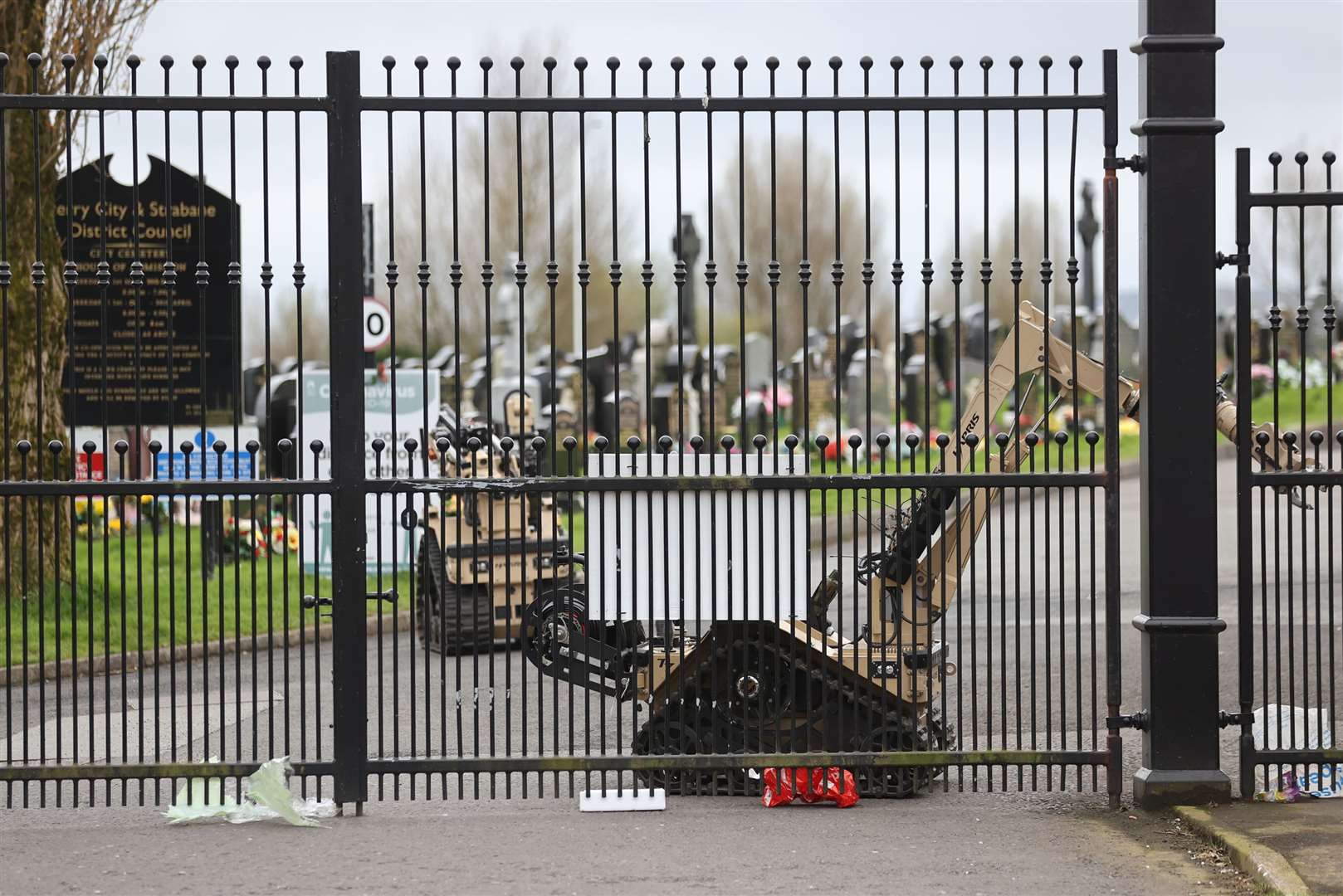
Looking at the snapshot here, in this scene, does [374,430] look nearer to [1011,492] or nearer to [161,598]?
[161,598]

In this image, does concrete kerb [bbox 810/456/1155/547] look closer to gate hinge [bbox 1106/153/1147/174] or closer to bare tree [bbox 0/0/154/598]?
bare tree [bbox 0/0/154/598]

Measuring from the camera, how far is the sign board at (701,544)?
7.23m

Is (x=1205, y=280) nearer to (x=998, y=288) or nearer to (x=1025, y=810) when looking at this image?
(x=1025, y=810)

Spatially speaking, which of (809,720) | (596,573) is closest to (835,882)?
(809,720)

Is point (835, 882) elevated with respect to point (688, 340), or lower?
lower

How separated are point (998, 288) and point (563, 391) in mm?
38164

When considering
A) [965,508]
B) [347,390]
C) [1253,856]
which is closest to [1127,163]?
[965,508]

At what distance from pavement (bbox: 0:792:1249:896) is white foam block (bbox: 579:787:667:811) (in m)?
0.06

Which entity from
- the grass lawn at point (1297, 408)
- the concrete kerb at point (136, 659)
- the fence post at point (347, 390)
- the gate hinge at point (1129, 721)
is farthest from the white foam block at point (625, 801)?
the grass lawn at point (1297, 408)

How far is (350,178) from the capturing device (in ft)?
23.2

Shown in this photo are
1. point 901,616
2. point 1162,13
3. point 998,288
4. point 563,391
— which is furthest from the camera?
point 998,288

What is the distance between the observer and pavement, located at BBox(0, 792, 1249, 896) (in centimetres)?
609

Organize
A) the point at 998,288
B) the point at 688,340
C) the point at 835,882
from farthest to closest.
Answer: the point at 998,288 < the point at 688,340 < the point at 835,882

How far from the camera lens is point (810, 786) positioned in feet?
24.3
